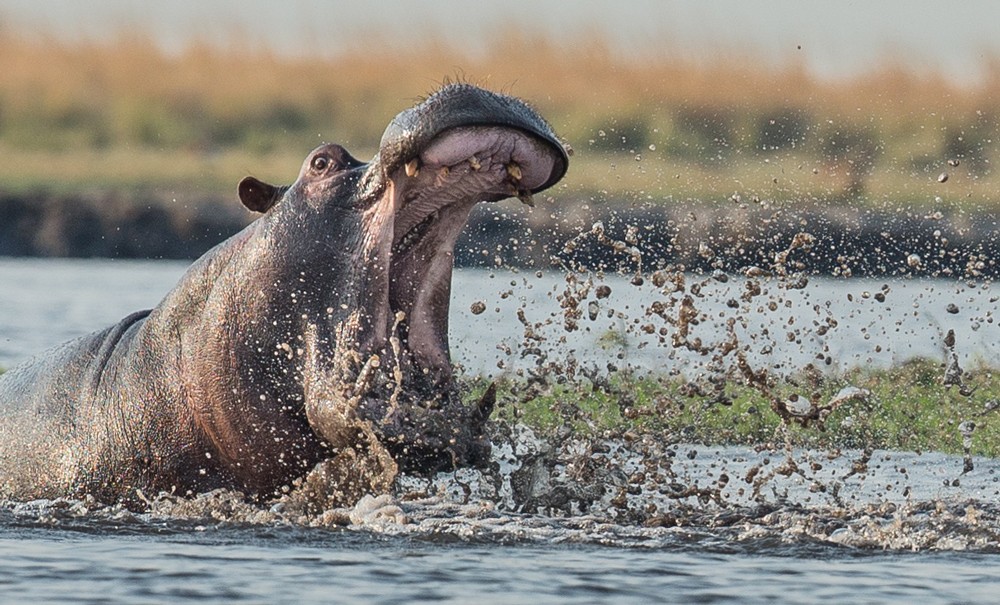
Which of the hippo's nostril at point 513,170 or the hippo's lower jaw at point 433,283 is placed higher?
the hippo's nostril at point 513,170

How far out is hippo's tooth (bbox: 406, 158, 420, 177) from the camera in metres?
5.79

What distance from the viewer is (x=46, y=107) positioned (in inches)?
1085

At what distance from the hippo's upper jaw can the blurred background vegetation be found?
1337cm

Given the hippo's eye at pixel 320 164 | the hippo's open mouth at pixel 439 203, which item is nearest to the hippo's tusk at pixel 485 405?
the hippo's open mouth at pixel 439 203

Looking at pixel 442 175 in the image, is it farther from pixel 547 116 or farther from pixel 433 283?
pixel 547 116

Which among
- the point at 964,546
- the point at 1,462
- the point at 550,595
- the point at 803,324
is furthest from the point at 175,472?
the point at 803,324

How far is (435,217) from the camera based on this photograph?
605cm

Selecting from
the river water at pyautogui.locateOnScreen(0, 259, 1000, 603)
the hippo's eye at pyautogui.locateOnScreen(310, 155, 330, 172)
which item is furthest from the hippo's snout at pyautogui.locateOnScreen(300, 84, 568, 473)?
the river water at pyautogui.locateOnScreen(0, 259, 1000, 603)

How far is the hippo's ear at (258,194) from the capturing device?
627 cm

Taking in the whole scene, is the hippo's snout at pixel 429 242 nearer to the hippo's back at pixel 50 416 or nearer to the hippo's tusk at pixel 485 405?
the hippo's tusk at pixel 485 405

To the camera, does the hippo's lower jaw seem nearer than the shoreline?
Yes

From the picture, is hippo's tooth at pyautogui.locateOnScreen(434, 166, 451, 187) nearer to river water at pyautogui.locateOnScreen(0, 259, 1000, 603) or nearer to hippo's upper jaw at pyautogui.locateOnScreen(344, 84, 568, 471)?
hippo's upper jaw at pyautogui.locateOnScreen(344, 84, 568, 471)

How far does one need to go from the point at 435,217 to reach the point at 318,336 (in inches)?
20.5

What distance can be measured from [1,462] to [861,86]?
49.8 feet
